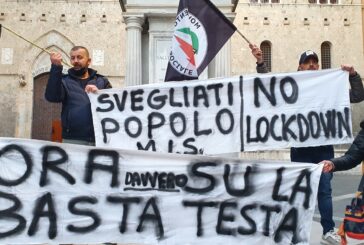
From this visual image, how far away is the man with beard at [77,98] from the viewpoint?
15.0ft

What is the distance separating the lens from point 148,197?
3939 millimetres

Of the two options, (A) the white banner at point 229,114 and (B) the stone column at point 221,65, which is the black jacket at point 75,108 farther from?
(B) the stone column at point 221,65

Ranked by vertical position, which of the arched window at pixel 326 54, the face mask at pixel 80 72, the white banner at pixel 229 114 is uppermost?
the arched window at pixel 326 54

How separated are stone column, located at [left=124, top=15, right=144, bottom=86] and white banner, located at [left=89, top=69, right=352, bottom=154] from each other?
3390 millimetres

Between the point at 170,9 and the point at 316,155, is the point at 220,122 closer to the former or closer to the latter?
the point at 316,155

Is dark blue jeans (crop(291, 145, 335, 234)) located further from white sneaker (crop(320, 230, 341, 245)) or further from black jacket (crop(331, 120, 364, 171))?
black jacket (crop(331, 120, 364, 171))

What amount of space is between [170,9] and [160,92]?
366 cm

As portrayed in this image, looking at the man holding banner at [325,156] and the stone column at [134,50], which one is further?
the stone column at [134,50]

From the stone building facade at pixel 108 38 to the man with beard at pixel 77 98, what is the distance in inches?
784

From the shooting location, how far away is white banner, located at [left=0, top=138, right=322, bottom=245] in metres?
3.82

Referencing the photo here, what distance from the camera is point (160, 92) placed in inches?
194

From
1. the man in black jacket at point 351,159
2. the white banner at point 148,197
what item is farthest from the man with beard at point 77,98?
the man in black jacket at point 351,159

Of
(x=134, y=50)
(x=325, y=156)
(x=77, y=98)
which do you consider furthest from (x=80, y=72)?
(x=134, y=50)

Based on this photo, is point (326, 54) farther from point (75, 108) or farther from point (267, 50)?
point (75, 108)
